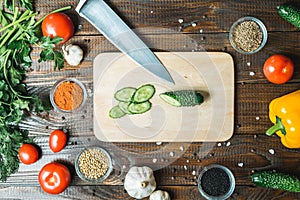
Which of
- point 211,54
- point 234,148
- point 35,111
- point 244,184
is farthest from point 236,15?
point 35,111

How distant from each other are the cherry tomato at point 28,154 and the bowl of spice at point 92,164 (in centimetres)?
16

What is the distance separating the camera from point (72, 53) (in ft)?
5.66

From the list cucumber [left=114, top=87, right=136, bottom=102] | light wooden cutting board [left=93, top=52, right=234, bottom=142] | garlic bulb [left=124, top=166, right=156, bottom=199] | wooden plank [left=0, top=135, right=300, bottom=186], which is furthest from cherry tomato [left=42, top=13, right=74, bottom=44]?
garlic bulb [left=124, top=166, right=156, bottom=199]

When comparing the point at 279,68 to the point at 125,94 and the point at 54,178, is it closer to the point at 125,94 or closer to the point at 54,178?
the point at 125,94

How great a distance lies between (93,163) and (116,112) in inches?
8.1

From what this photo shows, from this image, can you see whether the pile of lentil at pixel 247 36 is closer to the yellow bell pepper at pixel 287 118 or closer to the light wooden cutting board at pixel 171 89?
the light wooden cutting board at pixel 171 89

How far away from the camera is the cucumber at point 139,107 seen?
5.68ft

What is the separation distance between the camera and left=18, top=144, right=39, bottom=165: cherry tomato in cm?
173

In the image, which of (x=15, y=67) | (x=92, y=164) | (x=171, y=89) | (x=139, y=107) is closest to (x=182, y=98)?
(x=171, y=89)

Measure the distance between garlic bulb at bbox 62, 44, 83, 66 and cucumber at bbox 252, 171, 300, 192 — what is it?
78 centimetres

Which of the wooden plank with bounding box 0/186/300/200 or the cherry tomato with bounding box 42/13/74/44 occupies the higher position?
the cherry tomato with bounding box 42/13/74/44

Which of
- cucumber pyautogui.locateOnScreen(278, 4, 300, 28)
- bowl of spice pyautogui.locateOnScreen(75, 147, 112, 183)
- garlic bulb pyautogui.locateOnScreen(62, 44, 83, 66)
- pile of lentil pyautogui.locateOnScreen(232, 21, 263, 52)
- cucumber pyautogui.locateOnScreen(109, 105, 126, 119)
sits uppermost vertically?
cucumber pyautogui.locateOnScreen(278, 4, 300, 28)

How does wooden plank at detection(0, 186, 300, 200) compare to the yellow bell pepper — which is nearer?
the yellow bell pepper

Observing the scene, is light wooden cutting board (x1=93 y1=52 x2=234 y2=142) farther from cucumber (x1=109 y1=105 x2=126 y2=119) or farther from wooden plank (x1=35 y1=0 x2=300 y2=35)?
wooden plank (x1=35 y1=0 x2=300 y2=35)
